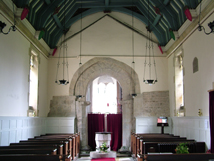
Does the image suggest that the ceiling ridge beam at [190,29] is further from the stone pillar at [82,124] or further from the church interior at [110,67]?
the stone pillar at [82,124]

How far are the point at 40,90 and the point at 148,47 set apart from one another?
539 cm

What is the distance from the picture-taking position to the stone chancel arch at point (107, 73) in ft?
43.8

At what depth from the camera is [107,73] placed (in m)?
13.7

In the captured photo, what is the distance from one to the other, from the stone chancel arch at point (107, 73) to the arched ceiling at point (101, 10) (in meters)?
1.96

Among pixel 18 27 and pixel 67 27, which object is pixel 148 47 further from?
pixel 18 27

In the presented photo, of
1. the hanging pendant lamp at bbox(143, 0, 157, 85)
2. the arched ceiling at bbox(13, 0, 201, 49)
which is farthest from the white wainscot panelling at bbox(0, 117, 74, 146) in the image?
the hanging pendant lamp at bbox(143, 0, 157, 85)

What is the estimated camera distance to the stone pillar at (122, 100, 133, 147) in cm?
1327

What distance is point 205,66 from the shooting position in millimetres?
8617

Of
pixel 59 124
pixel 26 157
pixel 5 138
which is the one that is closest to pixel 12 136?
pixel 5 138

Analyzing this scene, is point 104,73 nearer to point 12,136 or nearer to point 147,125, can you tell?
point 147,125

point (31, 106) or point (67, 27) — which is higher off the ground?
point (67, 27)

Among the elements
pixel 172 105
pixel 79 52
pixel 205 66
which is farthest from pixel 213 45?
pixel 79 52

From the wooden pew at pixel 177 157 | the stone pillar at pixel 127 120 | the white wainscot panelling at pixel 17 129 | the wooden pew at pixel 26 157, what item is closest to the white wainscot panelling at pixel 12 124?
the white wainscot panelling at pixel 17 129

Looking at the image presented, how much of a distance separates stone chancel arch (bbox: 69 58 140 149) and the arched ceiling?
196 centimetres
